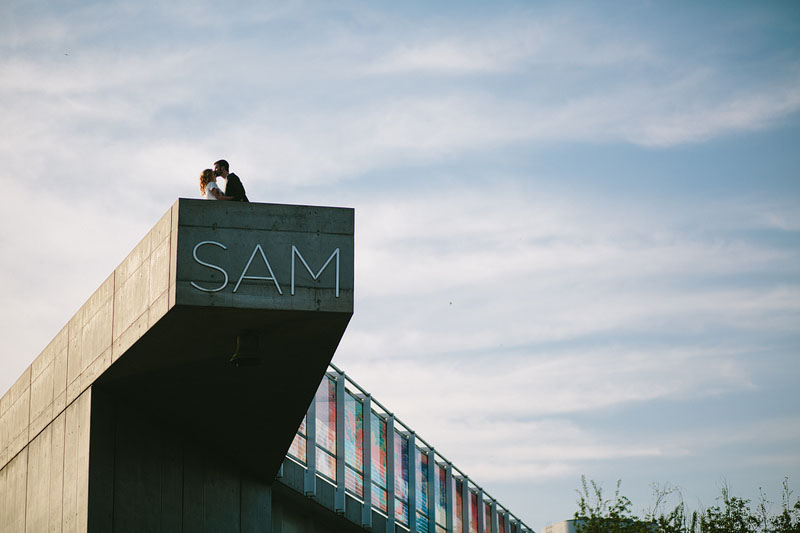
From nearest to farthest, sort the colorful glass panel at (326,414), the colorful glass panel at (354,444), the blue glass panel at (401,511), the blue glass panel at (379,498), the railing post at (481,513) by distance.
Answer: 1. the colorful glass panel at (326,414)
2. the colorful glass panel at (354,444)
3. the blue glass panel at (379,498)
4. the blue glass panel at (401,511)
5. the railing post at (481,513)

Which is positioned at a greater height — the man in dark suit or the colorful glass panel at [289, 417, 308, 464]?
the man in dark suit

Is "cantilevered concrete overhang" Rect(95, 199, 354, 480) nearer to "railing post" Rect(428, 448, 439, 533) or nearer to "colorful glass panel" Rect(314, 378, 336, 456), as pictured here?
"colorful glass panel" Rect(314, 378, 336, 456)

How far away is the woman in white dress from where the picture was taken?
57.5 feet

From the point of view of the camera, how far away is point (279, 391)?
2056cm

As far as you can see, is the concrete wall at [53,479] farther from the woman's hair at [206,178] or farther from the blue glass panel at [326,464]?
the blue glass panel at [326,464]

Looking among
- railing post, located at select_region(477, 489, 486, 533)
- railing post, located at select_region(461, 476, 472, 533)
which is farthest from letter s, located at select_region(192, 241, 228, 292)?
railing post, located at select_region(477, 489, 486, 533)

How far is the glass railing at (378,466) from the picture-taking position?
1163 inches

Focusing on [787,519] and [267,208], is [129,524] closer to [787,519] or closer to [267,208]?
[267,208]

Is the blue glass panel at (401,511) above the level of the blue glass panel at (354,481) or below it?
below

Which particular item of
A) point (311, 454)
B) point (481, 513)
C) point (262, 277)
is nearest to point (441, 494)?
point (481, 513)

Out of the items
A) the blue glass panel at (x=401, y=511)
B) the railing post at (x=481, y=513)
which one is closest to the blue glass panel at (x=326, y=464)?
the blue glass panel at (x=401, y=511)

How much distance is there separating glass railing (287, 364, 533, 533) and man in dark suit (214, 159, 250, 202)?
435 inches

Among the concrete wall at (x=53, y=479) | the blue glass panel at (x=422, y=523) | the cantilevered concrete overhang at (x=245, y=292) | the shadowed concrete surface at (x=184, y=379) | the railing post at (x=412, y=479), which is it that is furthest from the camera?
the blue glass panel at (x=422, y=523)

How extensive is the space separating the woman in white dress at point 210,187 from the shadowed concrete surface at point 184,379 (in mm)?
384
